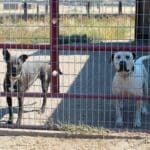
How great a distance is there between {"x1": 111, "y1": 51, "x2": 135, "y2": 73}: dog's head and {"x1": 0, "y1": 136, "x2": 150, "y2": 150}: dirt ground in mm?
1089

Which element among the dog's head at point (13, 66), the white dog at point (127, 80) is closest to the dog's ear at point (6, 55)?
the dog's head at point (13, 66)

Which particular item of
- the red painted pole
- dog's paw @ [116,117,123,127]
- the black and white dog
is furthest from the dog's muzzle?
the red painted pole

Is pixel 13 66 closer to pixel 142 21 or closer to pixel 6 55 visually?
pixel 6 55

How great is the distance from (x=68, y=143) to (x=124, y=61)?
1.44m

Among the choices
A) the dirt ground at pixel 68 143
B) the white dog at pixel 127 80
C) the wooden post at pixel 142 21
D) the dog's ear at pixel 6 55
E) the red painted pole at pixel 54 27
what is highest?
the wooden post at pixel 142 21

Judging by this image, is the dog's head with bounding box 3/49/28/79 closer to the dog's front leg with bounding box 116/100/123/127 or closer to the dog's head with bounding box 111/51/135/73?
the dog's head with bounding box 111/51/135/73

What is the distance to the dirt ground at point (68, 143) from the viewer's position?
19.4 ft

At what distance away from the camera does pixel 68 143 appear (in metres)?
6.06

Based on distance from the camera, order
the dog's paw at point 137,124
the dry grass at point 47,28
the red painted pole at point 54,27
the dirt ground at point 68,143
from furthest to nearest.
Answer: the dry grass at point 47,28 → the dog's paw at point 137,124 → the red painted pole at point 54,27 → the dirt ground at point 68,143

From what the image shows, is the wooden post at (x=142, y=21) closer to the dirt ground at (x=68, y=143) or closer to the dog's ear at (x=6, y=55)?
the dog's ear at (x=6, y=55)

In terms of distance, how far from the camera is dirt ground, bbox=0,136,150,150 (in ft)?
19.4

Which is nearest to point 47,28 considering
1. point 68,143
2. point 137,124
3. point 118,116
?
point 118,116

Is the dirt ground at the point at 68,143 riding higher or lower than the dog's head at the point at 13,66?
lower

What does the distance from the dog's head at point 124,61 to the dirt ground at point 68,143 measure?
1.09 meters
